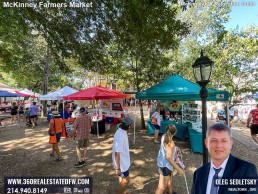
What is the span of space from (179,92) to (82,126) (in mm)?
3868

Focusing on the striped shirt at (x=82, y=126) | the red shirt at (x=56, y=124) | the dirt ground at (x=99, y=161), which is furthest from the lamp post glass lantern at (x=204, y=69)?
the red shirt at (x=56, y=124)

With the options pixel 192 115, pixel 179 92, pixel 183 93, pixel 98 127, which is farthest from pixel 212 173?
pixel 98 127

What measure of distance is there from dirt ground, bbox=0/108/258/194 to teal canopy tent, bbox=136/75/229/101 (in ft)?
7.38

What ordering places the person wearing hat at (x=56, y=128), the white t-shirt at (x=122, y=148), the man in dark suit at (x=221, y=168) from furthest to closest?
the person wearing hat at (x=56, y=128) → the white t-shirt at (x=122, y=148) → the man in dark suit at (x=221, y=168)

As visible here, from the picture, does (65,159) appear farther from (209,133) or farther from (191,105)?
(191,105)

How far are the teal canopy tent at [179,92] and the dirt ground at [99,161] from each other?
2251 mm

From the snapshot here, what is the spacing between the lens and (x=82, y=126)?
19.3 ft

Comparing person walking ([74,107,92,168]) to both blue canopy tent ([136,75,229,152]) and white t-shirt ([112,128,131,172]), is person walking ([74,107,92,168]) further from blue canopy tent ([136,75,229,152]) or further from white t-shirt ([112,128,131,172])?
blue canopy tent ([136,75,229,152])

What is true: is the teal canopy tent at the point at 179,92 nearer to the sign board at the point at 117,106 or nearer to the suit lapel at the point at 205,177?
the sign board at the point at 117,106

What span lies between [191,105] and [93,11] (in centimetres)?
720

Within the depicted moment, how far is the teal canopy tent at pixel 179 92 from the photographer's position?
6.24 meters

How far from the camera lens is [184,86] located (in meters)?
7.36

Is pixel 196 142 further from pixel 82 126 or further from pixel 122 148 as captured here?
pixel 122 148

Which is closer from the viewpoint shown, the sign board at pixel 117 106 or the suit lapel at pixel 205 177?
the suit lapel at pixel 205 177
